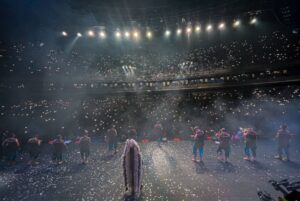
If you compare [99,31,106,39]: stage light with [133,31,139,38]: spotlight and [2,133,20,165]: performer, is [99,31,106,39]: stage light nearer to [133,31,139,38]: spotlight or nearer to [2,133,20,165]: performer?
[133,31,139,38]: spotlight

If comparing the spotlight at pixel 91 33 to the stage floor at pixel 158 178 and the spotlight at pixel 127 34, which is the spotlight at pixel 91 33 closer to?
the spotlight at pixel 127 34

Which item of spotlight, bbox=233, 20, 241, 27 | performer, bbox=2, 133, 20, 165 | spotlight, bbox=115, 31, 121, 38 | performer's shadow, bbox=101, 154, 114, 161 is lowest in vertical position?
performer's shadow, bbox=101, 154, 114, 161

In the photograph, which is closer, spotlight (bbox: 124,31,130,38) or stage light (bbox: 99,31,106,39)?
stage light (bbox: 99,31,106,39)

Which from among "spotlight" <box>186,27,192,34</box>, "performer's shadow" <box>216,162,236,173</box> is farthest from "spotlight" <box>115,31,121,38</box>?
"performer's shadow" <box>216,162,236,173</box>

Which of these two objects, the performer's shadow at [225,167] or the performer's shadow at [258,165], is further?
the performer's shadow at [258,165]

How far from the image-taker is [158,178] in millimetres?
8109

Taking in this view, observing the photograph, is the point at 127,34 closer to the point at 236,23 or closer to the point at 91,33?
the point at 91,33

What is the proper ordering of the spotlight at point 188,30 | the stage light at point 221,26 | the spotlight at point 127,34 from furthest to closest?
1. the spotlight at point 127,34
2. the spotlight at point 188,30
3. the stage light at point 221,26

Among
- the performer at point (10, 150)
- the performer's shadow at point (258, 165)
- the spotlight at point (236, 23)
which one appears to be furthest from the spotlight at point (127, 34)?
the performer's shadow at point (258, 165)

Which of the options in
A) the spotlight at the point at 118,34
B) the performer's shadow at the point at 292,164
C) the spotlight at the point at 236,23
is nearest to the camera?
the performer's shadow at the point at 292,164

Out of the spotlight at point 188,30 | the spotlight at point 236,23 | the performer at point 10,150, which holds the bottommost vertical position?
the performer at point 10,150

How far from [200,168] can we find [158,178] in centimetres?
250

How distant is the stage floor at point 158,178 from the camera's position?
6.73 metres

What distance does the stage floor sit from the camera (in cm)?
673
